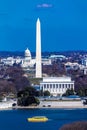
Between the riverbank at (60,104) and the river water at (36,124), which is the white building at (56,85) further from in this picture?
the river water at (36,124)

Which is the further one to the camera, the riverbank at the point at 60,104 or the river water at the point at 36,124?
the riverbank at the point at 60,104

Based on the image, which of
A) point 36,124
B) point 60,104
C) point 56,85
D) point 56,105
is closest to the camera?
point 36,124

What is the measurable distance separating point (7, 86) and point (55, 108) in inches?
493

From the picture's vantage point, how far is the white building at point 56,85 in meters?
50.6

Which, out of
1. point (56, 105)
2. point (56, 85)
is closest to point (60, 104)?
point (56, 105)

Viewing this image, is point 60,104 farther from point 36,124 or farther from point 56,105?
point 36,124

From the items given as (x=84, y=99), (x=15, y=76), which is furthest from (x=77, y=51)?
(x=84, y=99)

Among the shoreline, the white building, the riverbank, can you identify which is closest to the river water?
the shoreline

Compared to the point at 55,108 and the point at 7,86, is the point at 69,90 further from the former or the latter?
the point at 55,108

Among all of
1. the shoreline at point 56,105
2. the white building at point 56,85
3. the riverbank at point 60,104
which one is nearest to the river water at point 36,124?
the shoreline at point 56,105

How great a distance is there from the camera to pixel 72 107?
37875 mm

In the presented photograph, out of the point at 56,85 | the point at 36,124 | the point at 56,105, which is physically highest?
the point at 56,85

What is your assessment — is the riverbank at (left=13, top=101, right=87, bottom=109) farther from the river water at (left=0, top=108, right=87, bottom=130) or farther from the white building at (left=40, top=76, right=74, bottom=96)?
the white building at (left=40, top=76, right=74, bottom=96)

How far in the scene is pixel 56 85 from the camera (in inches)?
2003
